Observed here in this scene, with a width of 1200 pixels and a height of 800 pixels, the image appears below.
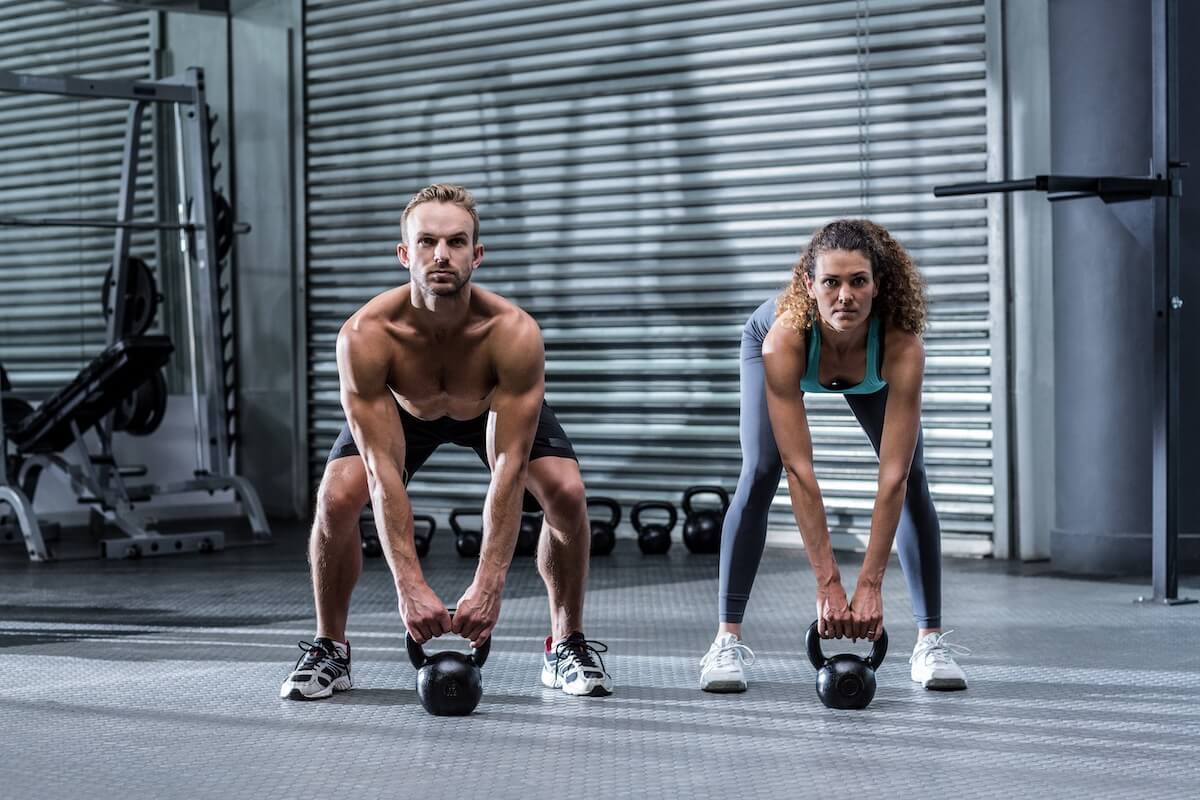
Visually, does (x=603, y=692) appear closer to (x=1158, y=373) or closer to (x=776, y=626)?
(x=776, y=626)

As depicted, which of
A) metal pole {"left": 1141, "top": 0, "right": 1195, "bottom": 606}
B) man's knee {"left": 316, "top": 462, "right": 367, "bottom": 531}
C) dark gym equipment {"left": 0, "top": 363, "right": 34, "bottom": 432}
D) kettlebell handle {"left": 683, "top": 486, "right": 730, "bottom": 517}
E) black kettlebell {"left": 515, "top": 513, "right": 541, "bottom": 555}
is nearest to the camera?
man's knee {"left": 316, "top": 462, "right": 367, "bottom": 531}

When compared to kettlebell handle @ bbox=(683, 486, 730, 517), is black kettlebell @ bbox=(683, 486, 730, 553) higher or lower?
lower

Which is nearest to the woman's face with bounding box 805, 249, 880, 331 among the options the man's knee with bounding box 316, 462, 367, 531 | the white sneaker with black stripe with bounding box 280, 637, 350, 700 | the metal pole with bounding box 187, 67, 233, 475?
the man's knee with bounding box 316, 462, 367, 531

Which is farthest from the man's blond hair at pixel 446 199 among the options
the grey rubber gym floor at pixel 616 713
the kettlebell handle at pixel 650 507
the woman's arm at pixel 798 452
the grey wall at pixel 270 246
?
the grey wall at pixel 270 246

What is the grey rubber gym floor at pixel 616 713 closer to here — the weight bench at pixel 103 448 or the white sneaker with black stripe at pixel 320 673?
the white sneaker with black stripe at pixel 320 673

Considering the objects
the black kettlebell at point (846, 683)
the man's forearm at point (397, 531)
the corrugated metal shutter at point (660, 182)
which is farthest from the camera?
the corrugated metal shutter at point (660, 182)

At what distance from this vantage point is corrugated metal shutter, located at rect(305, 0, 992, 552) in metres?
5.31

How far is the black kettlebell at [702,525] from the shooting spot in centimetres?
538

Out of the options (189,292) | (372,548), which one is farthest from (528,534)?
(189,292)

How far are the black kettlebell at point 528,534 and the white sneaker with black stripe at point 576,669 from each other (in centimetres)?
213

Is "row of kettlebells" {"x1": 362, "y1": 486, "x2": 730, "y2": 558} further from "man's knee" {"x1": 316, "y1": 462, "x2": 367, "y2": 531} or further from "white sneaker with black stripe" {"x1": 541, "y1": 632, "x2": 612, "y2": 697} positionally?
"man's knee" {"x1": 316, "y1": 462, "x2": 367, "y2": 531}

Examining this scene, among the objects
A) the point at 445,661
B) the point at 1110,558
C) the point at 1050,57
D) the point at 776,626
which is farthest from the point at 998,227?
the point at 445,661

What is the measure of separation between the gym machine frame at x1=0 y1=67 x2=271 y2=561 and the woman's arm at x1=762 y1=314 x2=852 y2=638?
3.45 meters

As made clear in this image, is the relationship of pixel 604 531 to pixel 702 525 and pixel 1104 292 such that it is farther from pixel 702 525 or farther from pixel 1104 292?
pixel 1104 292
